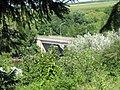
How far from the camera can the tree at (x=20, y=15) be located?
9.23 ft

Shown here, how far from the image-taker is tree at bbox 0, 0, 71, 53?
281cm

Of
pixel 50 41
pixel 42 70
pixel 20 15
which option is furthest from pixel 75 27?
pixel 20 15

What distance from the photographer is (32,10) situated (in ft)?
9.60

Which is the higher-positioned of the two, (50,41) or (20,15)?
(20,15)

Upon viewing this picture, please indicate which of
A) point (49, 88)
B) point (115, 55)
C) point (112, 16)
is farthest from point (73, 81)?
point (112, 16)

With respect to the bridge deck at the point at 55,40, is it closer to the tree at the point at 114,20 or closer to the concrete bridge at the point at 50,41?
the concrete bridge at the point at 50,41

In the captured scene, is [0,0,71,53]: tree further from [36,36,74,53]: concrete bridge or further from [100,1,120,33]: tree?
[36,36,74,53]: concrete bridge

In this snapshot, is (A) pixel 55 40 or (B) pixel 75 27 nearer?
(A) pixel 55 40

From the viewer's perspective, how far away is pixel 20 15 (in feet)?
9.62

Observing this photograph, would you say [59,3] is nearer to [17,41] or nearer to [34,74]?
[17,41]

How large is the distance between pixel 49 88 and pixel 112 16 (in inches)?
362

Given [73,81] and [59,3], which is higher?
[59,3]

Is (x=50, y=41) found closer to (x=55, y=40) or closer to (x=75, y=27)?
(x=55, y=40)

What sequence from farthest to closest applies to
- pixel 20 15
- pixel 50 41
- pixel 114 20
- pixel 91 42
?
pixel 50 41 < pixel 91 42 < pixel 114 20 < pixel 20 15
